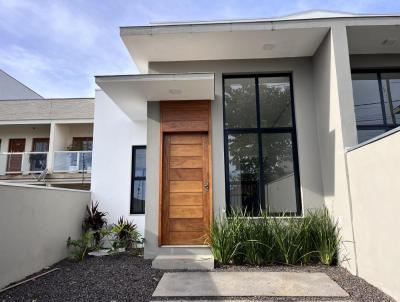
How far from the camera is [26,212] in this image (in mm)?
4324

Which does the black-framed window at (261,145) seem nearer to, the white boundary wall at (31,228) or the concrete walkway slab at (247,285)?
the concrete walkway slab at (247,285)

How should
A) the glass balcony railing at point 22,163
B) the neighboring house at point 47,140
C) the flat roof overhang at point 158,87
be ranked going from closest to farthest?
the flat roof overhang at point 158,87 < the neighboring house at point 47,140 < the glass balcony railing at point 22,163

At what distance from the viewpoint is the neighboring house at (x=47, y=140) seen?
1224cm

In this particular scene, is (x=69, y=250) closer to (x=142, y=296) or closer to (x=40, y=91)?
(x=142, y=296)

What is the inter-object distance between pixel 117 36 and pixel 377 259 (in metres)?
5.05

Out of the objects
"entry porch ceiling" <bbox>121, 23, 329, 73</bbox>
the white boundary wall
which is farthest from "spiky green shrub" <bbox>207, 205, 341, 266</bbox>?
"entry porch ceiling" <bbox>121, 23, 329, 73</bbox>

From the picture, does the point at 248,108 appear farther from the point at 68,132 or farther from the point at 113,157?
the point at 68,132

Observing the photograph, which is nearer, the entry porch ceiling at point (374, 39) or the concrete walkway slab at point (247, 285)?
the concrete walkway slab at point (247, 285)

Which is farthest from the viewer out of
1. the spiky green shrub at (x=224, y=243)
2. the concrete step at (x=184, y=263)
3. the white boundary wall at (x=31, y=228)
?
the spiky green shrub at (x=224, y=243)

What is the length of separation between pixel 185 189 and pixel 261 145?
1.61 m

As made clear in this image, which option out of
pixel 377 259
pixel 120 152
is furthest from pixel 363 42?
pixel 120 152

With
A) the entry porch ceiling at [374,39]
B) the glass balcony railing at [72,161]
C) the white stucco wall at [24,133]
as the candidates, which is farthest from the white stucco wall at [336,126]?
the white stucco wall at [24,133]

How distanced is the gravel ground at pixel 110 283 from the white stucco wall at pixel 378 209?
0.69 feet

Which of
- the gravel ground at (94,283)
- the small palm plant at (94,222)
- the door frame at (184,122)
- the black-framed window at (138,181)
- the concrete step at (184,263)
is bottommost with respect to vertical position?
the gravel ground at (94,283)
